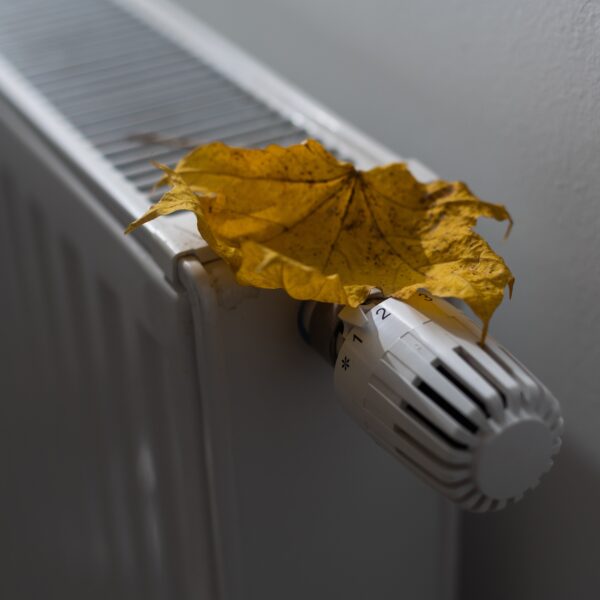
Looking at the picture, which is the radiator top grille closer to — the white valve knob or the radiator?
the radiator

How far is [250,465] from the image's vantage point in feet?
1.18

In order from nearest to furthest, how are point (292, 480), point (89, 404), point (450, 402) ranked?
Result: point (450, 402), point (292, 480), point (89, 404)

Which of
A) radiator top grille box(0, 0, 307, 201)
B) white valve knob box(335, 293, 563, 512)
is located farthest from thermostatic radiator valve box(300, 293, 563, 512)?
radiator top grille box(0, 0, 307, 201)

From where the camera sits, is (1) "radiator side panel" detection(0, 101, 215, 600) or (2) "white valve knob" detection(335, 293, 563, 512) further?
(1) "radiator side panel" detection(0, 101, 215, 600)

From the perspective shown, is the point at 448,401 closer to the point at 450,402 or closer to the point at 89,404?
the point at 450,402

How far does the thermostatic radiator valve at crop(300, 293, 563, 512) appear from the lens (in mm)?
265

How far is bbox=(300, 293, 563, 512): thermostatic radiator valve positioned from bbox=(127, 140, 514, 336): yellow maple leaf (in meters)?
0.02

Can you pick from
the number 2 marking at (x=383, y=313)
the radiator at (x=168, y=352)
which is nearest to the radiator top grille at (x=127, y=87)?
the radiator at (x=168, y=352)

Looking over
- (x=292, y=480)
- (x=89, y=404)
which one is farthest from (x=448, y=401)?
(x=89, y=404)

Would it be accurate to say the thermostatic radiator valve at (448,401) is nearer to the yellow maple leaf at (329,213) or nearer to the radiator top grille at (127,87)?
the yellow maple leaf at (329,213)

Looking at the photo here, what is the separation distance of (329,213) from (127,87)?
0.17 metres

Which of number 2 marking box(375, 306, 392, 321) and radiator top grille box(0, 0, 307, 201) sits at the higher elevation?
number 2 marking box(375, 306, 392, 321)

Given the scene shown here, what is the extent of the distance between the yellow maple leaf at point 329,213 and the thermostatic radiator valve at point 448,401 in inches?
0.8

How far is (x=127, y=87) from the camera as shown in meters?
0.46
